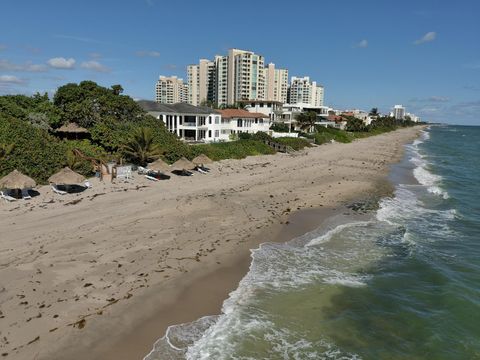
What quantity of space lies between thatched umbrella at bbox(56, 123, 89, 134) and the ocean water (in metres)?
24.0

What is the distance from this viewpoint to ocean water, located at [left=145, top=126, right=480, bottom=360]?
9922 mm

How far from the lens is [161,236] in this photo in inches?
677

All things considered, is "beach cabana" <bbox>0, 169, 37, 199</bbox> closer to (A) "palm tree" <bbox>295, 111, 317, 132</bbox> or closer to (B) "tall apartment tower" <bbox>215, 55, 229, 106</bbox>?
(A) "palm tree" <bbox>295, 111, 317, 132</bbox>

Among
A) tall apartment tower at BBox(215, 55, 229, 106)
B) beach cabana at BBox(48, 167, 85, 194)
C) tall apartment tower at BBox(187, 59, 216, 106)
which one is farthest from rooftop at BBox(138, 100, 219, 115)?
tall apartment tower at BBox(187, 59, 216, 106)

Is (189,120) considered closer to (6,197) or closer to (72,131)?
(72,131)

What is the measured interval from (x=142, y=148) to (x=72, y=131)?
6.72 meters

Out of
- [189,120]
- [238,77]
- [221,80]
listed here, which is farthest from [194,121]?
[221,80]

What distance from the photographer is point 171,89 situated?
164000mm

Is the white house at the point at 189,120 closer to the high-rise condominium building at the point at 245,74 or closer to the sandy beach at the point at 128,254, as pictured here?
the sandy beach at the point at 128,254

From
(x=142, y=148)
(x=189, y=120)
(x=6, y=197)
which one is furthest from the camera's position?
(x=189, y=120)

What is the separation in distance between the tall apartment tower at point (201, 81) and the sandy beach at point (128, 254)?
428ft

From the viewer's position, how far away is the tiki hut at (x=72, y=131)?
34406 millimetres

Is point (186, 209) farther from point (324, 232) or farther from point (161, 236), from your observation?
point (324, 232)

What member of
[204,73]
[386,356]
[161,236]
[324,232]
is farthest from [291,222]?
[204,73]
